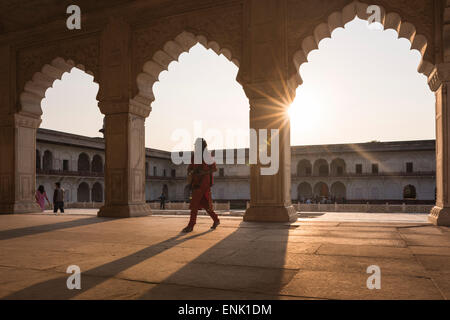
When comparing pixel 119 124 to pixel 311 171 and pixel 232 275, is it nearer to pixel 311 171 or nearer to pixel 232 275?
pixel 232 275

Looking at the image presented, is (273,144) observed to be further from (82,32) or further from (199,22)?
(82,32)

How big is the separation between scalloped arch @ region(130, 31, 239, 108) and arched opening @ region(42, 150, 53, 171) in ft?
65.8

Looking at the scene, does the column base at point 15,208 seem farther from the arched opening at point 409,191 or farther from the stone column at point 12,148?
the arched opening at point 409,191

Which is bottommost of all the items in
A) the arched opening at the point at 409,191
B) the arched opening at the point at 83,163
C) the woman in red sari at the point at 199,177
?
the arched opening at the point at 409,191

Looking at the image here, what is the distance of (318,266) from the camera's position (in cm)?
223

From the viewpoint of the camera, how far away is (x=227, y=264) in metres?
2.32

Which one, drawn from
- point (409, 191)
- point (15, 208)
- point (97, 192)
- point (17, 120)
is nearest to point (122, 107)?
point (17, 120)

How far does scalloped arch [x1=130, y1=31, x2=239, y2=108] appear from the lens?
6.18m

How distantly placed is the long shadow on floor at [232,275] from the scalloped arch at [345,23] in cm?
318

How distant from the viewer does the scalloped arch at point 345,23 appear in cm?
489

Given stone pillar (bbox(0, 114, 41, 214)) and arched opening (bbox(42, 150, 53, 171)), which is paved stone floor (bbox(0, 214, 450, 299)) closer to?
stone pillar (bbox(0, 114, 41, 214))

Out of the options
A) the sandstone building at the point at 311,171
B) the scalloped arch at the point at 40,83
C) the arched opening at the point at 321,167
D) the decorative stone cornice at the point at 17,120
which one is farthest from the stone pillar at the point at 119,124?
the arched opening at the point at 321,167

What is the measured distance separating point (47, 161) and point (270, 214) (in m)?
22.8

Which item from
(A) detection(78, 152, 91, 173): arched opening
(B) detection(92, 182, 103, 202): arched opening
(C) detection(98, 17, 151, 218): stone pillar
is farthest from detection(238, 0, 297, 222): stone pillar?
(B) detection(92, 182, 103, 202): arched opening
